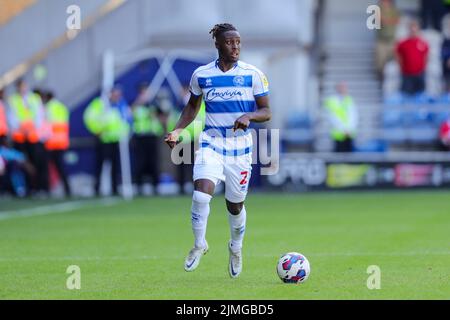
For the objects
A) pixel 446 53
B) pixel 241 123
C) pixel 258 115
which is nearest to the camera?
pixel 241 123

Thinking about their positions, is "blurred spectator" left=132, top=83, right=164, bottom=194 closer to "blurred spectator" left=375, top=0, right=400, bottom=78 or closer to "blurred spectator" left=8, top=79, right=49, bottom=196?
"blurred spectator" left=8, top=79, right=49, bottom=196

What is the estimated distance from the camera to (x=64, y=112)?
26.9 metres

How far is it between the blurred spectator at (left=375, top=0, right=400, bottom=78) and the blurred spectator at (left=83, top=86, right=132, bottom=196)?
7711 millimetres

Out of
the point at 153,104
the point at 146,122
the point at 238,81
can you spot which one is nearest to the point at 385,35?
the point at 153,104

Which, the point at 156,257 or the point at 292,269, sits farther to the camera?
the point at 156,257

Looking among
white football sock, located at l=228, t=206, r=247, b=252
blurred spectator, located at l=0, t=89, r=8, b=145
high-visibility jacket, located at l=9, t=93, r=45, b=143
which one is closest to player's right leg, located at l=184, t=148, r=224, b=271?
→ white football sock, located at l=228, t=206, r=247, b=252

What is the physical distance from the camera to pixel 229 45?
35.8ft

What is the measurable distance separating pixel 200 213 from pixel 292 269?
100 cm

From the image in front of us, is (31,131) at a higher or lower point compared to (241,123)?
lower

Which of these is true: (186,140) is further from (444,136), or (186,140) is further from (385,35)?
(385,35)

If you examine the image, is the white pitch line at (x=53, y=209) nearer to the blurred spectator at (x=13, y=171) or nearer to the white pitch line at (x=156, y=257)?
the blurred spectator at (x=13, y=171)

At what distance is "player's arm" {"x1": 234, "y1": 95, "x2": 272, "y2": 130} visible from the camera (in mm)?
10609

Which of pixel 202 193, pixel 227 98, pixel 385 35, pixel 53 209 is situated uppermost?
pixel 385 35
